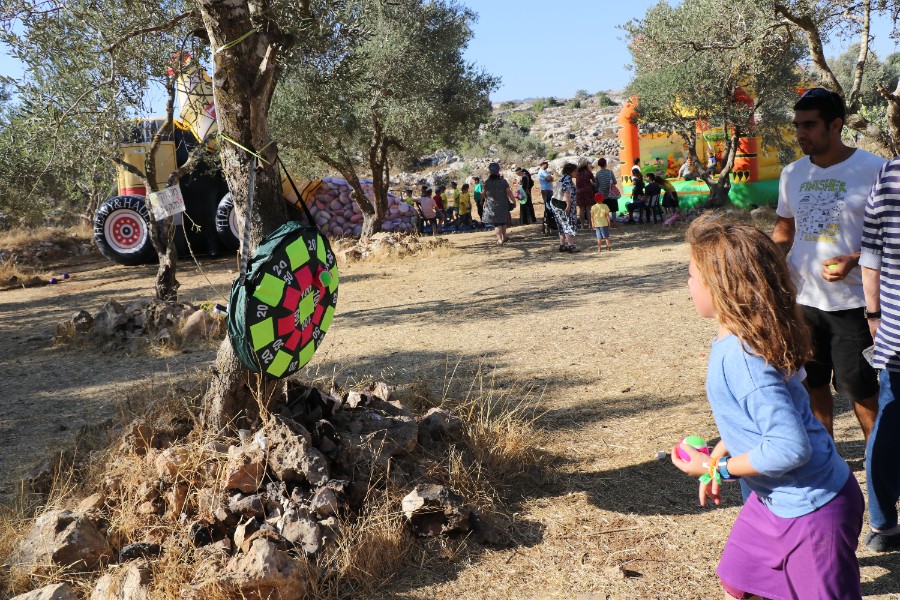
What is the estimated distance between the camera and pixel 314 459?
3627 mm

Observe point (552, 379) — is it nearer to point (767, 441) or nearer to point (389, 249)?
point (767, 441)

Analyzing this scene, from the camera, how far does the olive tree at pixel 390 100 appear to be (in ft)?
44.8

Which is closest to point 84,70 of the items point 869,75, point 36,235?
point 36,235

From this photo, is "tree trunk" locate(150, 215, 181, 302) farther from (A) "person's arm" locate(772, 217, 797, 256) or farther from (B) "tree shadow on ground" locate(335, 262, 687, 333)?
(A) "person's arm" locate(772, 217, 797, 256)

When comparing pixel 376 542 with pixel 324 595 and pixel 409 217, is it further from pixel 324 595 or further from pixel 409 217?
pixel 409 217

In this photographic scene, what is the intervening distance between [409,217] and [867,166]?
58.0 ft

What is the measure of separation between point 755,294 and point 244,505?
2406 millimetres

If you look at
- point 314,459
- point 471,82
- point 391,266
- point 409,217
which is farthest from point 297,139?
point 314,459

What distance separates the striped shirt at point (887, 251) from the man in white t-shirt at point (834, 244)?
0.27 meters

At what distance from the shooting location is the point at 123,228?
16672mm

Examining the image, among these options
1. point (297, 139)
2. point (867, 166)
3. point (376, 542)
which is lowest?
point (376, 542)

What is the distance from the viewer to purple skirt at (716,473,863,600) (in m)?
2.05

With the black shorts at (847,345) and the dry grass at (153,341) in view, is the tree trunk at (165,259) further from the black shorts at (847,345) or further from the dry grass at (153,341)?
the black shorts at (847,345)

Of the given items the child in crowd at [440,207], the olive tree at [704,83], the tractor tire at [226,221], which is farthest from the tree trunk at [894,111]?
the child in crowd at [440,207]
